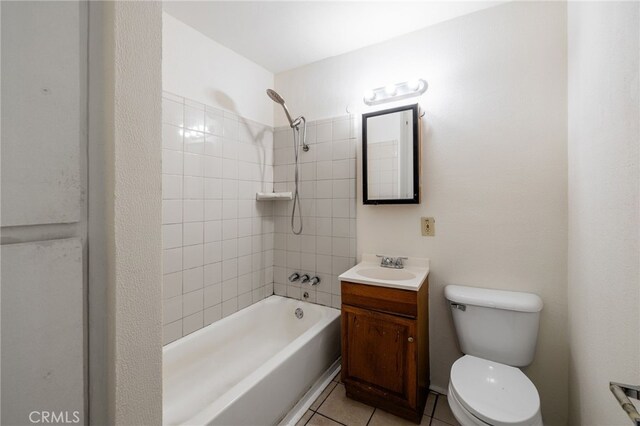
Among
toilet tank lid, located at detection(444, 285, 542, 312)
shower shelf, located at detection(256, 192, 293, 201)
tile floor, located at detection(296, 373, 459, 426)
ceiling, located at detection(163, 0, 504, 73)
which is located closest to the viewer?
toilet tank lid, located at detection(444, 285, 542, 312)

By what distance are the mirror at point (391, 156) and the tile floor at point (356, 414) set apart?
130 centimetres

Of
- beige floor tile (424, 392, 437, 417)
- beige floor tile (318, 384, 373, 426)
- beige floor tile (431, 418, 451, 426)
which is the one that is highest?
beige floor tile (318, 384, 373, 426)

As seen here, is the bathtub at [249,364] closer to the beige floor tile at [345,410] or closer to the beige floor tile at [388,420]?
the beige floor tile at [345,410]

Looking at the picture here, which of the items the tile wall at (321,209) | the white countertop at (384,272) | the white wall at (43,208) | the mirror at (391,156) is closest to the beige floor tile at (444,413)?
the white countertop at (384,272)

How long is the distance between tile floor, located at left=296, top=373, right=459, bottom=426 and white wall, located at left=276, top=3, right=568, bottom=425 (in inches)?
8.3

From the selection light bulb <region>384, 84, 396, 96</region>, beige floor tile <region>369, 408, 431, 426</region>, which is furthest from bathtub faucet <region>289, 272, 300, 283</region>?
light bulb <region>384, 84, 396, 96</region>

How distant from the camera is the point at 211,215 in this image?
194 cm

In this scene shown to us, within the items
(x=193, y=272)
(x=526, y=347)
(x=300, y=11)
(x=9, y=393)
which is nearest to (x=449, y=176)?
(x=526, y=347)

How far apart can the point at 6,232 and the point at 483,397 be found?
5.22 feet

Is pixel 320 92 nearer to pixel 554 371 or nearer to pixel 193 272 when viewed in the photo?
pixel 193 272

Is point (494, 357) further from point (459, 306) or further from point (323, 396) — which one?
point (323, 396)

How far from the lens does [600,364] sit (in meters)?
0.97

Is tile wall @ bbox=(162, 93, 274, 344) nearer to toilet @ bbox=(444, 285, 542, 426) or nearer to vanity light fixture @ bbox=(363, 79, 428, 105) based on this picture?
vanity light fixture @ bbox=(363, 79, 428, 105)

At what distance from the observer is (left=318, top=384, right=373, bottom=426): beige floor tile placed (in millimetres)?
1544
